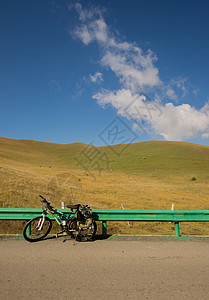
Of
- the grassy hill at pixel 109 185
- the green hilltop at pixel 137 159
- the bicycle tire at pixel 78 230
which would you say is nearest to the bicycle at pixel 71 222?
the bicycle tire at pixel 78 230

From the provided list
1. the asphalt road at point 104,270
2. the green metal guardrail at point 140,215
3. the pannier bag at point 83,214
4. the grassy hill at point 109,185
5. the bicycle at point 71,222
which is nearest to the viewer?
the asphalt road at point 104,270

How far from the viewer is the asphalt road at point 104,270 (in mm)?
3406

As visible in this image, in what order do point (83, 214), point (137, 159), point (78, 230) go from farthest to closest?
point (137, 159) → point (83, 214) → point (78, 230)

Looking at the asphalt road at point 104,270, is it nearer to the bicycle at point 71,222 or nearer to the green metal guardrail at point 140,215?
the bicycle at point 71,222

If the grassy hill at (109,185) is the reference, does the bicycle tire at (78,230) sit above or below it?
below

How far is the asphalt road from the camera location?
3406mm

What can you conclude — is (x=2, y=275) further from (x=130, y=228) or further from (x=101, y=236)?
(x=130, y=228)

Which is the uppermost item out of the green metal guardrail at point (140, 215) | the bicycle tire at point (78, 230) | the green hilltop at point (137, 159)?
the green hilltop at point (137, 159)

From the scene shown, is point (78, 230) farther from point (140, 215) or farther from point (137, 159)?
point (137, 159)

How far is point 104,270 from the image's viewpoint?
418 cm

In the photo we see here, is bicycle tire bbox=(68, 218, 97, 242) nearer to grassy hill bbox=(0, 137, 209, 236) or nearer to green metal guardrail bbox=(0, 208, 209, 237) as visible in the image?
green metal guardrail bbox=(0, 208, 209, 237)

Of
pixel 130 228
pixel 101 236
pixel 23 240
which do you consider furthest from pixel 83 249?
pixel 130 228

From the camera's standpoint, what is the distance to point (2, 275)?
3.91 meters

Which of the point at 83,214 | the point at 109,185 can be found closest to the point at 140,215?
the point at 83,214
